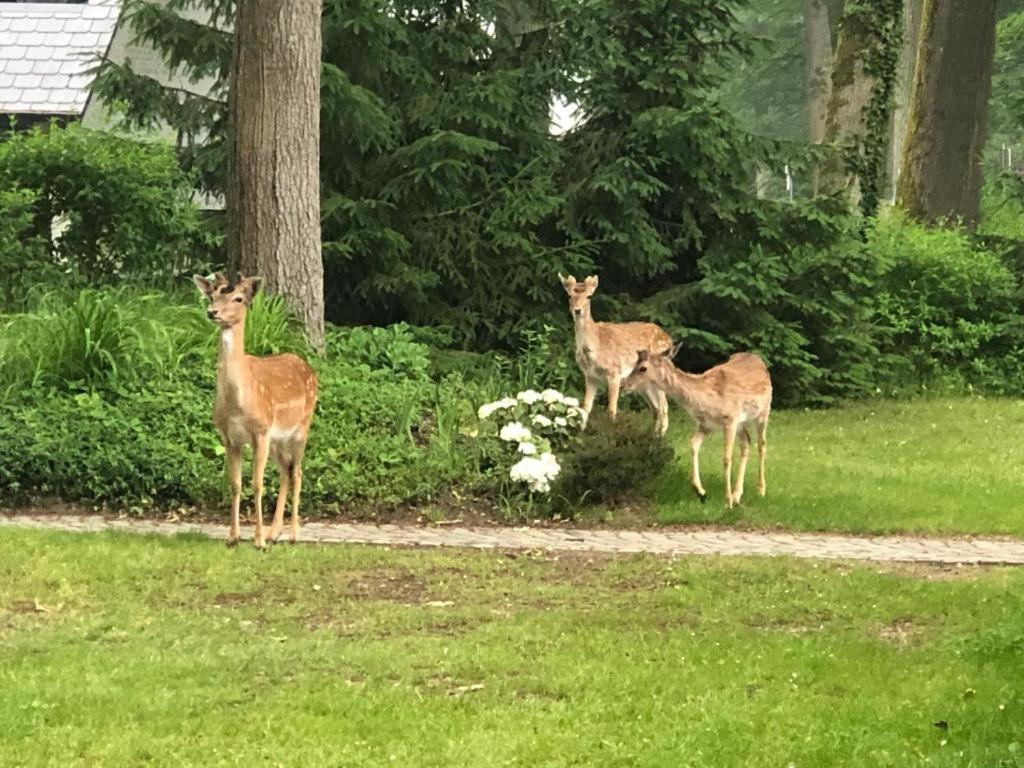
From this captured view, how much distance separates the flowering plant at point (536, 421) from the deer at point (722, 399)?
73 cm

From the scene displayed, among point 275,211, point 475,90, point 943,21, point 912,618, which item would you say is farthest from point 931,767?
point 943,21

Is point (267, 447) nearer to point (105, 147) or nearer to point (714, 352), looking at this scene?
point (105, 147)

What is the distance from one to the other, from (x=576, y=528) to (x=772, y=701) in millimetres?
4783

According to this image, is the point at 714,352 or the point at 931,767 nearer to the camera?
the point at 931,767

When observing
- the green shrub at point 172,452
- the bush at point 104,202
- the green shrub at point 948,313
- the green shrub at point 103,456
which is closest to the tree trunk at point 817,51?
the green shrub at point 948,313

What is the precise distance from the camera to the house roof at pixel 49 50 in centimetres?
2336

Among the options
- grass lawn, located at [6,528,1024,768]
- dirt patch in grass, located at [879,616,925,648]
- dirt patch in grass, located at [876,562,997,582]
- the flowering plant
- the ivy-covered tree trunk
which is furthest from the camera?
the ivy-covered tree trunk

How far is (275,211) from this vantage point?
13891 millimetres

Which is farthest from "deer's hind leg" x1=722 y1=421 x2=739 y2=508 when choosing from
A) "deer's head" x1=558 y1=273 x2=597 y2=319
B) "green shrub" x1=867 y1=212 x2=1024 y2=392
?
"green shrub" x1=867 y1=212 x2=1024 y2=392

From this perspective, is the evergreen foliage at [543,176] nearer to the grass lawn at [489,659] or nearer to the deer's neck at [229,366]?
the deer's neck at [229,366]

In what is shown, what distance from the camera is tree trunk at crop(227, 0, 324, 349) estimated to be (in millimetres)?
13773

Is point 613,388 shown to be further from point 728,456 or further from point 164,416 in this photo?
point 164,416

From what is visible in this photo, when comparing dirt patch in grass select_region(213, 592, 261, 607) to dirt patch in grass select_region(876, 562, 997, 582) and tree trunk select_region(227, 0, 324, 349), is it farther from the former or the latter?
tree trunk select_region(227, 0, 324, 349)

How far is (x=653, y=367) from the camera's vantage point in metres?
12.2
